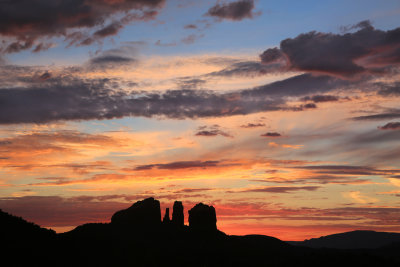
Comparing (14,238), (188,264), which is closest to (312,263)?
(188,264)

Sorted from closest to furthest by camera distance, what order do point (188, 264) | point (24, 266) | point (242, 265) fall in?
point (24, 266), point (188, 264), point (242, 265)

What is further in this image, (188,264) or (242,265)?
(242,265)

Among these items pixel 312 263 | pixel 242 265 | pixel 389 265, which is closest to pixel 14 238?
pixel 242 265

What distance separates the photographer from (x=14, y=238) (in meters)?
117

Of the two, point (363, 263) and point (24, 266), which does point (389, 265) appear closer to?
point (363, 263)

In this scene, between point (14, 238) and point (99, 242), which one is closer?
point (14, 238)

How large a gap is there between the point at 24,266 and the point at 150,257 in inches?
3582

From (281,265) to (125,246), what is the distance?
75.4 metres

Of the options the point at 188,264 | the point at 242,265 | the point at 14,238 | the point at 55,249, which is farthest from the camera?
the point at 242,265

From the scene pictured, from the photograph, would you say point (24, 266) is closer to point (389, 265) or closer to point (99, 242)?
point (99, 242)

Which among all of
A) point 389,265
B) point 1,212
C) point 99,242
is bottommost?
point 389,265

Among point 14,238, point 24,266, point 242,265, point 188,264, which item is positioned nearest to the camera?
point 24,266

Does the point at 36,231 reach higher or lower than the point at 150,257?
higher

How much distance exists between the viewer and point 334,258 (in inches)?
7790
